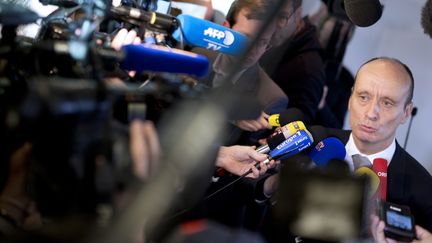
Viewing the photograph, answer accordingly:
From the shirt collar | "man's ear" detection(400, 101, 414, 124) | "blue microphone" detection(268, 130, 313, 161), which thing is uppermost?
"man's ear" detection(400, 101, 414, 124)

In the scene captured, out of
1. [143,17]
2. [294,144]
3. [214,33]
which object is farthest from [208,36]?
[294,144]

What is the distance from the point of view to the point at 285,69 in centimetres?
165

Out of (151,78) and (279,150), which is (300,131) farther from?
(151,78)

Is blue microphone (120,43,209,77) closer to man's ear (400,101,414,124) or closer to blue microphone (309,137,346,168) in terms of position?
blue microphone (309,137,346,168)

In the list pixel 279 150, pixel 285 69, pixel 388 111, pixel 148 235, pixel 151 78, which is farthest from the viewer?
pixel 285 69

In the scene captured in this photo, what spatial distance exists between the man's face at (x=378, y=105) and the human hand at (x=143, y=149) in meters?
0.72

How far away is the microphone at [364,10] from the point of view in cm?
110

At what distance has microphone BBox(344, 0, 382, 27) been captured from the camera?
1.10 meters

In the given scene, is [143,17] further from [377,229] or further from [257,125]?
[377,229]

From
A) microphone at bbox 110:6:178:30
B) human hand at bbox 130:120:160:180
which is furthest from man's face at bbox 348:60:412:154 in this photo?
human hand at bbox 130:120:160:180

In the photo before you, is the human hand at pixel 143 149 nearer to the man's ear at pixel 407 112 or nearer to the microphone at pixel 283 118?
the microphone at pixel 283 118

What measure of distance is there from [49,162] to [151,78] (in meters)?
0.27

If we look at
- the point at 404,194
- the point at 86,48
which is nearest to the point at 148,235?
the point at 86,48

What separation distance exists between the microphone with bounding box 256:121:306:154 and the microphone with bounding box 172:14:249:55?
20 cm
